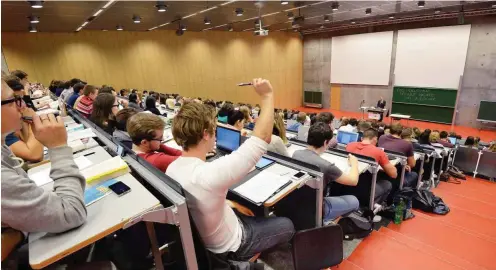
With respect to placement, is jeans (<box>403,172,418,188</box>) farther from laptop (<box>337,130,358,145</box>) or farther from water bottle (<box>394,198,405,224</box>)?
laptop (<box>337,130,358,145</box>)

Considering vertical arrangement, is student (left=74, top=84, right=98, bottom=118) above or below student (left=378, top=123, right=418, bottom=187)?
above

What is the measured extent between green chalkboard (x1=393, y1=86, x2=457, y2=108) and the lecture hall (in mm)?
80

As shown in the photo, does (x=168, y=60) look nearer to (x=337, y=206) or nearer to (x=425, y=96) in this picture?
(x=337, y=206)

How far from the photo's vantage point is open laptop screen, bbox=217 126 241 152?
256cm

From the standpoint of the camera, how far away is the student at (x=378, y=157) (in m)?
2.90

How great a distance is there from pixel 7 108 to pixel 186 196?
83cm

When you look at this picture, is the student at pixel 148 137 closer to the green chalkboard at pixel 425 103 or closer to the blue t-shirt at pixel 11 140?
the blue t-shirt at pixel 11 140

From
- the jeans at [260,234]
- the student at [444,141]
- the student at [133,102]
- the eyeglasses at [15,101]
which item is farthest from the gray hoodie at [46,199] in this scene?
the student at [444,141]

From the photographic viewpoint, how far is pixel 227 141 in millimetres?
2693

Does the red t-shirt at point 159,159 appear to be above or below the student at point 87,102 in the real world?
below

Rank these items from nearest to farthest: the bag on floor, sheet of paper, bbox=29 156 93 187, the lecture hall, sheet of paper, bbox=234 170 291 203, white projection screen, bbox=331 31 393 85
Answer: the lecture hall < sheet of paper, bbox=29 156 93 187 < sheet of paper, bbox=234 170 291 203 < the bag on floor < white projection screen, bbox=331 31 393 85

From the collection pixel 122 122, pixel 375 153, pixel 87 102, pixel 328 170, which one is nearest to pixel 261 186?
pixel 328 170

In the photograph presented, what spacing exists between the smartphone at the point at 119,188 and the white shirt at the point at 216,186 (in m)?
0.24

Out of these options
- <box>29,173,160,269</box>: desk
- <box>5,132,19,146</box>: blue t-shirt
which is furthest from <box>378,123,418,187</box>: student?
<box>5,132,19,146</box>: blue t-shirt
